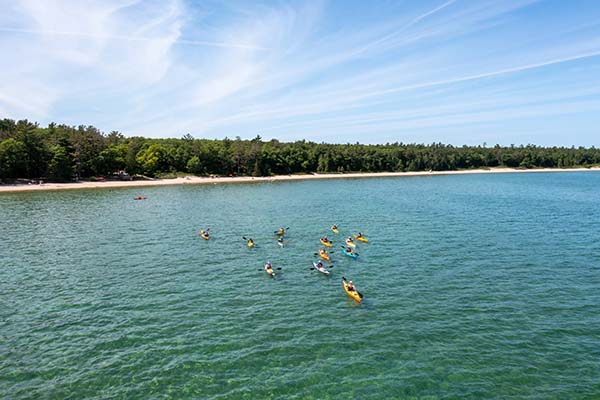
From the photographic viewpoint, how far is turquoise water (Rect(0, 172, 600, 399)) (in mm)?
22438

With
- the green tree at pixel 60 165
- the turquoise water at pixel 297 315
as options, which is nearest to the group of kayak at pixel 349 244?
the turquoise water at pixel 297 315

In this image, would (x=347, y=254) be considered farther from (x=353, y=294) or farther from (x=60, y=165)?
(x=60, y=165)

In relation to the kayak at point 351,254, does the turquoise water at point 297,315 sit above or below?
below

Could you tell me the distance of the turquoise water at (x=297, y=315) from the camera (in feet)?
73.6

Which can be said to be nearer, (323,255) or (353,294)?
(353,294)

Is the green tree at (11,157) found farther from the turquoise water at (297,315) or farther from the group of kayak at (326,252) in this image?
the group of kayak at (326,252)

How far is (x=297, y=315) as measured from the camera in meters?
30.8

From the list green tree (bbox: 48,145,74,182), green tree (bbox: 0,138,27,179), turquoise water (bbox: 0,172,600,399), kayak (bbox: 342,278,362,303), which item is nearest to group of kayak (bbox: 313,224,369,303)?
kayak (bbox: 342,278,362,303)

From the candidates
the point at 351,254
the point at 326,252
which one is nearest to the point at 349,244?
the point at 326,252

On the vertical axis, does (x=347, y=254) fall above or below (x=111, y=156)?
below

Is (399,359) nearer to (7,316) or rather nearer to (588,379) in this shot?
(588,379)

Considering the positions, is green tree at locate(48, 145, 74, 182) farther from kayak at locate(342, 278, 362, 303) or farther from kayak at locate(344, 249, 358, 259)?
kayak at locate(342, 278, 362, 303)

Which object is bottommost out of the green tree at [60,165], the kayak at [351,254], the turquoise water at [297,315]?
the turquoise water at [297,315]

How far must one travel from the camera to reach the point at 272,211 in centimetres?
8312
